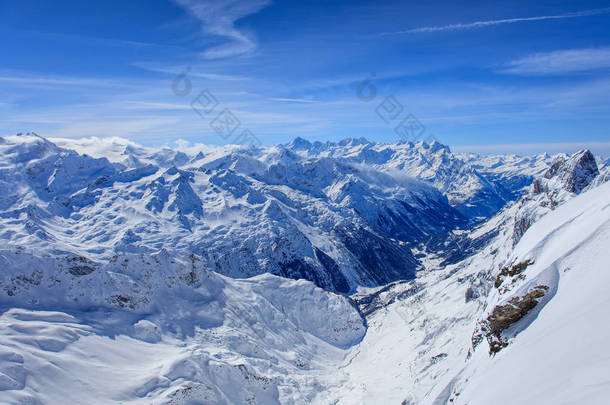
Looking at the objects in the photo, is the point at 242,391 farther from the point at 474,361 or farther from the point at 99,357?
the point at 474,361

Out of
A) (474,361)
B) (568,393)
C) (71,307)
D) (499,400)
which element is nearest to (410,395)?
(474,361)

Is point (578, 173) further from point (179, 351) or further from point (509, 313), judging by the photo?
point (179, 351)

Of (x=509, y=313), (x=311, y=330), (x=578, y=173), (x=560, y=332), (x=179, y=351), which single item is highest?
(x=179, y=351)

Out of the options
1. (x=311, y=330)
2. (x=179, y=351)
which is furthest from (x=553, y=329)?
(x=311, y=330)

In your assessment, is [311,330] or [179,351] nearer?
[179,351]

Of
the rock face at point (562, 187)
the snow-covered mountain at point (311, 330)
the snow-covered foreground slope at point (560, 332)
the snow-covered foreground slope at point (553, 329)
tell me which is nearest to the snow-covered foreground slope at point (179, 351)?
the snow-covered mountain at point (311, 330)

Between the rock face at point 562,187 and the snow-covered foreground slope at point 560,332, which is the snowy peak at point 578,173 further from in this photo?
the snow-covered foreground slope at point 560,332

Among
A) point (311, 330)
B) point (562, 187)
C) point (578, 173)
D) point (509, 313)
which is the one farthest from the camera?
point (311, 330)

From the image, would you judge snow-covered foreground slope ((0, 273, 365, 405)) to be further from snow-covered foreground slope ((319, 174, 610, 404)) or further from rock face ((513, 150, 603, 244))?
rock face ((513, 150, 603, 244))

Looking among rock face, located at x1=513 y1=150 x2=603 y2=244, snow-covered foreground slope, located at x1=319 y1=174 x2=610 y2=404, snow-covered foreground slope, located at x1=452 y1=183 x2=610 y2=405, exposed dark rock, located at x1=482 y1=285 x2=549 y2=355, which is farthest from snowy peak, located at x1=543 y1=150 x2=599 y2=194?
exposed dark rock, located at x1=482 y1=285 x2=549 y2=355
